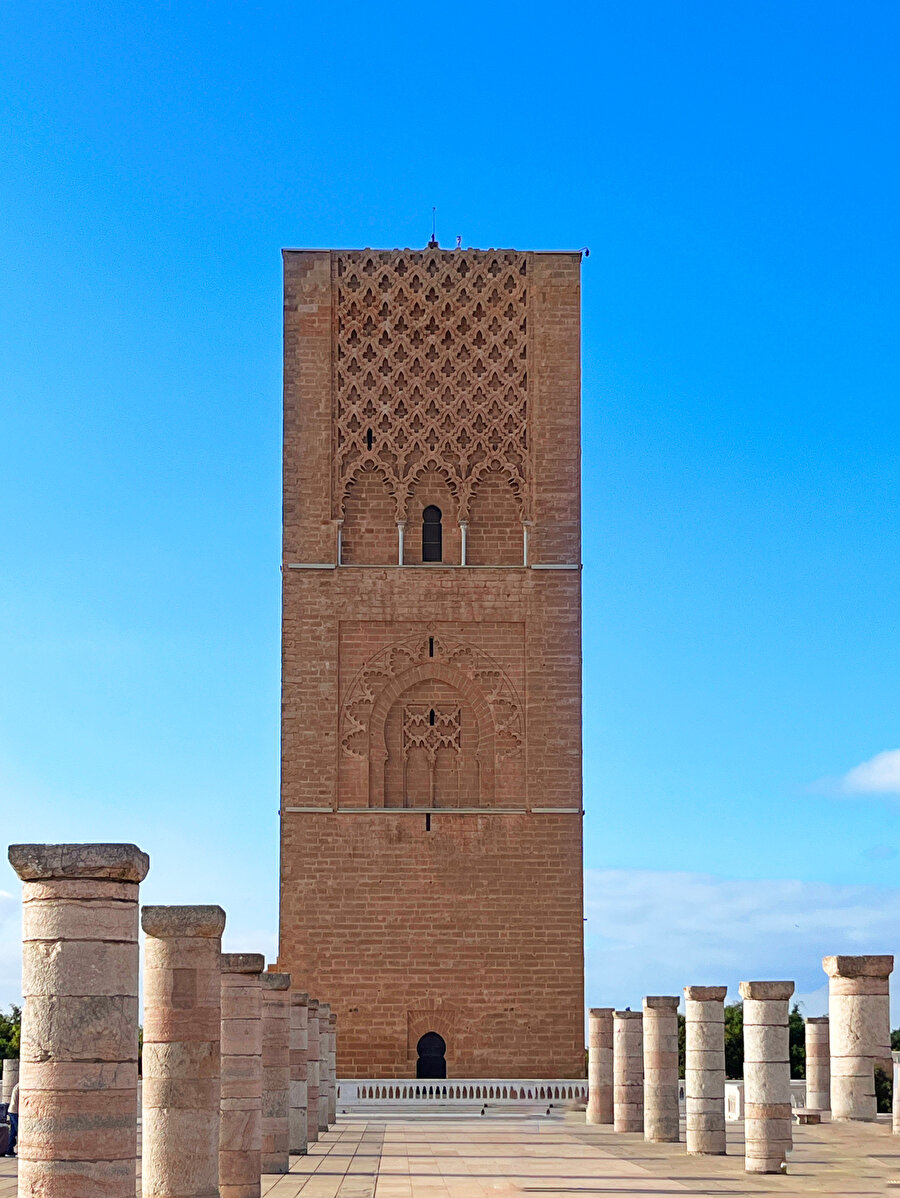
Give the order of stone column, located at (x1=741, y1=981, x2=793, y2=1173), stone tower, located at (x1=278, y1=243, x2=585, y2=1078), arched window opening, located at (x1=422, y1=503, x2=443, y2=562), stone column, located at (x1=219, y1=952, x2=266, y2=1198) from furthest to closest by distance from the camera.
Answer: arched window opening, located at (x1=422, y1=503, x2=443, y2=562)
stone tower, located at (x1=278, y1=243, x2=585, y2=1078)
stone column, located at (x1=741, y1=981, x2=793, y2=1173)
stone column, located at (x1=219, y1=952, x2=266, y2=1198)

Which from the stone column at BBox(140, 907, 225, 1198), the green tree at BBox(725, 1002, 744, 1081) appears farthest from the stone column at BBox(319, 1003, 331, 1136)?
the green tree at BBox(725, 1002, 744, 1081)

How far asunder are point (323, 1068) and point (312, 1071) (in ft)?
8.08

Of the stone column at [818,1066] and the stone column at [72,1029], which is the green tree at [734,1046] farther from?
the stone column at [72,1029]

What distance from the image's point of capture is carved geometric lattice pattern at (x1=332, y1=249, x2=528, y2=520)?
1008 inches

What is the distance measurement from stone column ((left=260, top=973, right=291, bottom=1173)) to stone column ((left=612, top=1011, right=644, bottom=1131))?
551 centimetres

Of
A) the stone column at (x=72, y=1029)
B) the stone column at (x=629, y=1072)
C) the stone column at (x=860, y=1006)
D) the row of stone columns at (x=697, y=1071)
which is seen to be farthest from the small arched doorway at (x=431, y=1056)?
the stone column at (x=72, y=1029)

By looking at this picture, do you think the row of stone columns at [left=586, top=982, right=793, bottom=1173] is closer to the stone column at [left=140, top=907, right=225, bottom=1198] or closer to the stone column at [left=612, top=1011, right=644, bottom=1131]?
the stone column at [left=612, top=1011, right=644, bottom=1131]

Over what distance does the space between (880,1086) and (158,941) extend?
18482mm

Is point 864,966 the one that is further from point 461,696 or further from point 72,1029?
point 461,696

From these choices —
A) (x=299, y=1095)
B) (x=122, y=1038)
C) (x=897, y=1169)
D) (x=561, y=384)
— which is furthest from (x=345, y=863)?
(x=122, y=1038)

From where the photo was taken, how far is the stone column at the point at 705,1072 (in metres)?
14.1

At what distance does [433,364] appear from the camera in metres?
25.9

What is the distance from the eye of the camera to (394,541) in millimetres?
25328

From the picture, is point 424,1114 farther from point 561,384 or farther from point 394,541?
point 561,384
